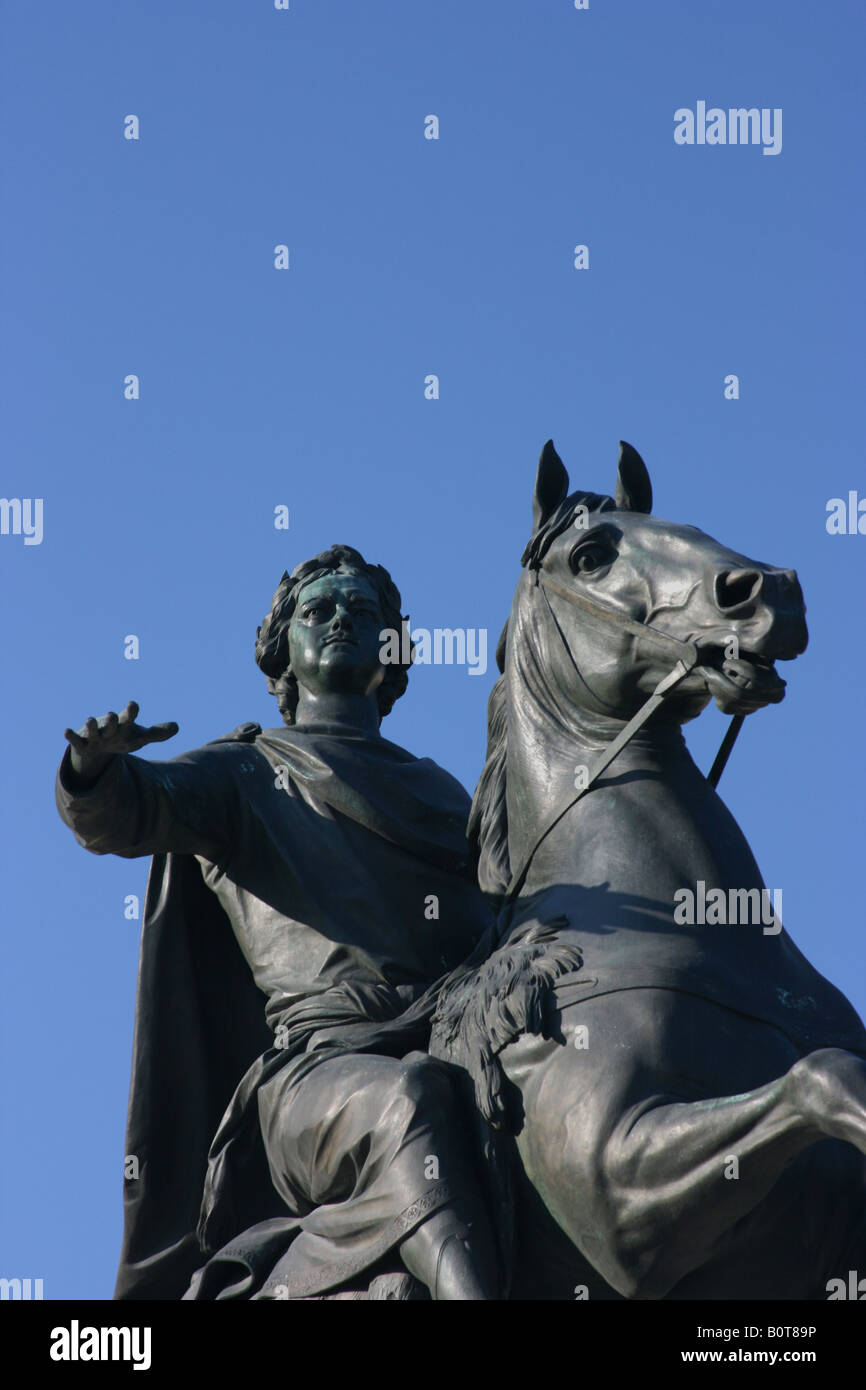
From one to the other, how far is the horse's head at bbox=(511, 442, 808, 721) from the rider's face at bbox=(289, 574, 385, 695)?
5.79 feet

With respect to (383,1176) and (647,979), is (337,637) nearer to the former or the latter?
(383,1176)

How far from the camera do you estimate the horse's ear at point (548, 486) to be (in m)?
11.8

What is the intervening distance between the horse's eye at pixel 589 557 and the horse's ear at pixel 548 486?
38 centimetres

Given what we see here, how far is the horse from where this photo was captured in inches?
395

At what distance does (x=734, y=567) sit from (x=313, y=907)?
2.70m

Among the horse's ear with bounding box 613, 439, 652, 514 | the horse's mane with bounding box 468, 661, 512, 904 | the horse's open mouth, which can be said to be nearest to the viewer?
the horse's open mouth

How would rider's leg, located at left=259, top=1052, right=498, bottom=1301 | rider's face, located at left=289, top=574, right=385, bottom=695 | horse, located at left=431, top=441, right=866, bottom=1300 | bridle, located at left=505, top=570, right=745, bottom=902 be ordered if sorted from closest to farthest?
horse, located at left=431, top=441, right=866, bottom=1300
rider's leg, located at left=259, top=1052, right=498, bottom=1301
bridle, located at left=505, top=570, right=745, bottom=902
rider's face, located at left=289, top=574, right=385, bottom=695

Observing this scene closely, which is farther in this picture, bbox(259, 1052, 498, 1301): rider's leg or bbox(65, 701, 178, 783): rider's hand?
bbox(65, 701, 178, 783): rider's hand

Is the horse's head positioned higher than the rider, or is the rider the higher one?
the horse's head

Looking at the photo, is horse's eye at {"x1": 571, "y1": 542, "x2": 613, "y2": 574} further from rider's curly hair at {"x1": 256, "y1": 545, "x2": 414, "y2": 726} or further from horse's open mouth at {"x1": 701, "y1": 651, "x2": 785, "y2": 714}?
rider's curly hair at {"x1": 256, "y1": 545, "x2": 414, "y2": 726}

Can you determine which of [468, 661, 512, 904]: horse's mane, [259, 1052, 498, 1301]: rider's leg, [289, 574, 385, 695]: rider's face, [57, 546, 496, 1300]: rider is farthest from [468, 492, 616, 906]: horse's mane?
[289, 574, 385, 695]: rider's face

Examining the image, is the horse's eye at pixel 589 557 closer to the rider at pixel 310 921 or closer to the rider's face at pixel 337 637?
the rider at pixel 310 921

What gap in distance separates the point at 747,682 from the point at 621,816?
82cm

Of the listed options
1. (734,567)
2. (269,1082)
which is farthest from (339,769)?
(734,567)
